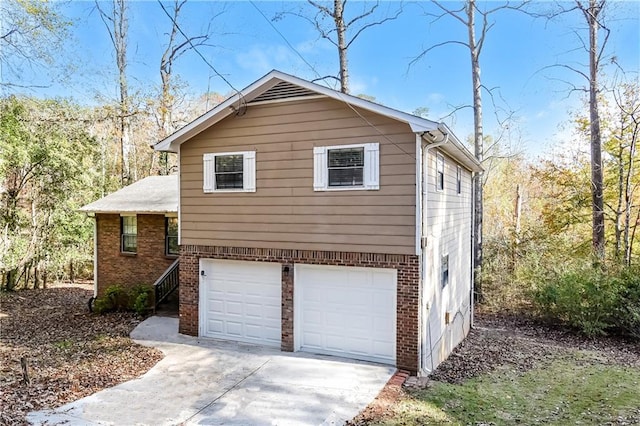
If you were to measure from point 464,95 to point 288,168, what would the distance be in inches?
574

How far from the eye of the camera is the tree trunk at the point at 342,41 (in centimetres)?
1734

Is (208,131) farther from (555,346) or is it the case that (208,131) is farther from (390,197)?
(555,346)

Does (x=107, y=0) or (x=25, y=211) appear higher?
(x=107, y=0)

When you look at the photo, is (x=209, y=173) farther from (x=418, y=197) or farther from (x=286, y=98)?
(x=418, y=197)

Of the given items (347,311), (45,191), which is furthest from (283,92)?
(45,191)

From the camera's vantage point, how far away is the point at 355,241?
7906 millimetres

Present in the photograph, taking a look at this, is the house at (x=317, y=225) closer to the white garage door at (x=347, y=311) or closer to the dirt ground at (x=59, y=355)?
the white garage door at (x=347, y=311)

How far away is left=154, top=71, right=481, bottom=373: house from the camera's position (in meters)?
7.57

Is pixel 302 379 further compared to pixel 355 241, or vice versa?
pixel 355 241

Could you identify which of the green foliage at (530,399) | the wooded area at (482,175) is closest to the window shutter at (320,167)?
the green foliage at (530,399)

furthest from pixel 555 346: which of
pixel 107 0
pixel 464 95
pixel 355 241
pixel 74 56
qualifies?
pixel 107 0

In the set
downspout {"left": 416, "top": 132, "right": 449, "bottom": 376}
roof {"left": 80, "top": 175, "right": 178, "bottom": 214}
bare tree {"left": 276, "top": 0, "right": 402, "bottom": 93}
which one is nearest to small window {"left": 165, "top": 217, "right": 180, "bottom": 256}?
roof {"left": 80, "top": 175, "right": 178, "bottom": 214}

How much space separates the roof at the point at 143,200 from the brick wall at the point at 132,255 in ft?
1.47

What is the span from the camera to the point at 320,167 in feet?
26.6
